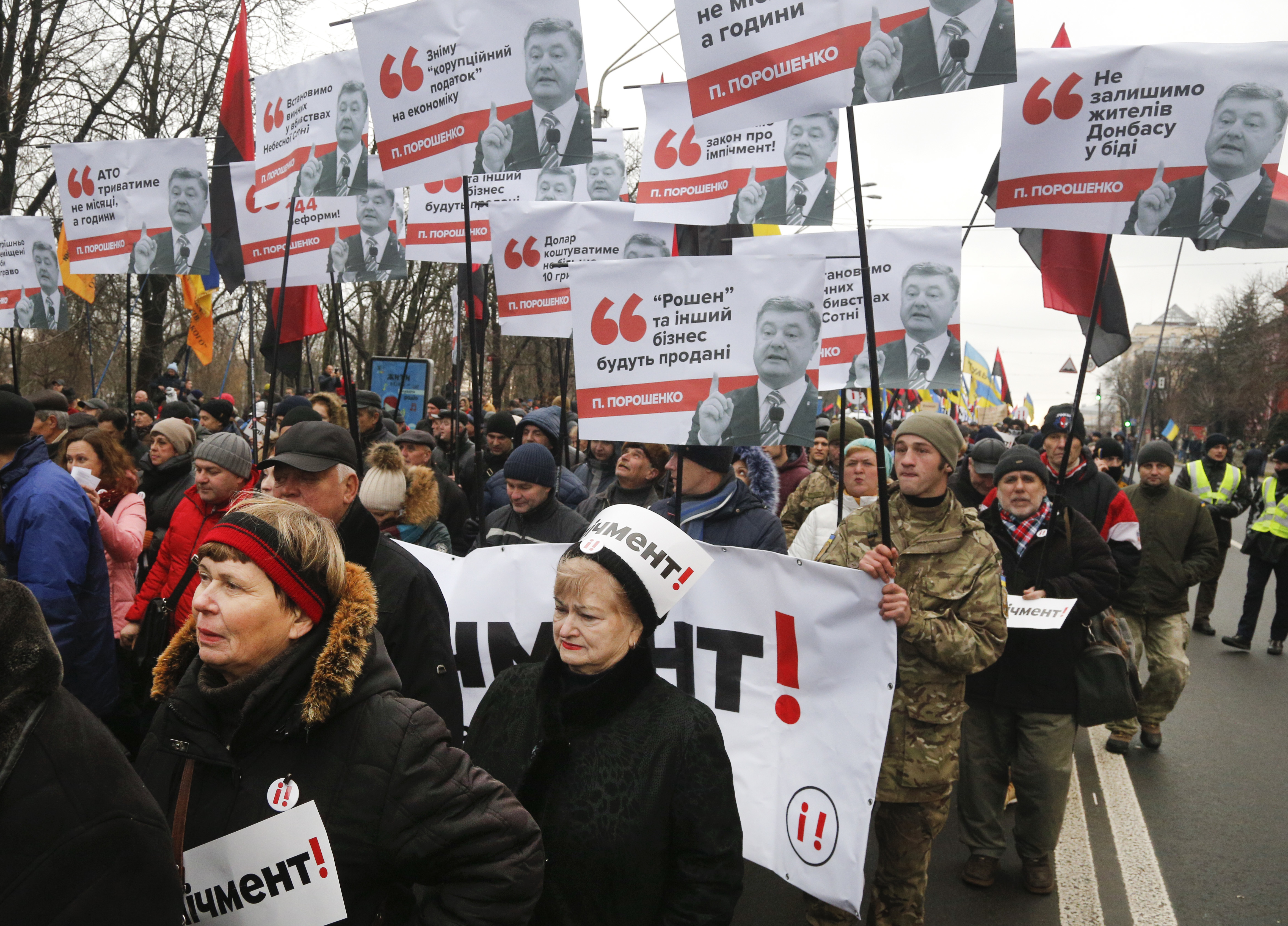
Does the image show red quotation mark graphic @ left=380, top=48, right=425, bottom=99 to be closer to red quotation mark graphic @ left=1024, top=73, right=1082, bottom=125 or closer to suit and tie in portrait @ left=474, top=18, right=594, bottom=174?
suit and tie in portrait @ left=474, top=18, right=594, bottom=174

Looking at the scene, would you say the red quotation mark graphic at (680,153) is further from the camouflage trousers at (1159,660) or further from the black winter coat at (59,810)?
the black winter coat at (59,810)

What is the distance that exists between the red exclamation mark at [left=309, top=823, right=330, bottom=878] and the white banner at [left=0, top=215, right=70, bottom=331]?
360 inches

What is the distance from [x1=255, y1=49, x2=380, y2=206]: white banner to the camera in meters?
6.24

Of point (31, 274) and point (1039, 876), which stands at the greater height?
point (31, 274)

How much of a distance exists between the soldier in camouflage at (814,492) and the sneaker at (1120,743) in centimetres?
242

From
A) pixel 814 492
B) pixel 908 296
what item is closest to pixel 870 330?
pixel 814 492

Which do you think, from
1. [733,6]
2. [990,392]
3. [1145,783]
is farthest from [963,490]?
[990,392]

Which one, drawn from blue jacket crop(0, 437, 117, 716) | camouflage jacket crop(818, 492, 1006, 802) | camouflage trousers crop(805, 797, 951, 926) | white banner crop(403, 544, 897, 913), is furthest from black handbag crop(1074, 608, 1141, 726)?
blue jacket crop(0, 437, 117, 716)

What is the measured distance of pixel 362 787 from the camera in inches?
73.3

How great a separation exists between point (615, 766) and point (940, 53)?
7.56ft

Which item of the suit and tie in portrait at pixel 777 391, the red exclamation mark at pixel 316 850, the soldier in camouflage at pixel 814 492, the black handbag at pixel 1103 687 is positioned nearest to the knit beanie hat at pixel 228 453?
the suit and tie in portrait at pixel 777 391

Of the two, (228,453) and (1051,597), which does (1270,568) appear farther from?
(228,453)

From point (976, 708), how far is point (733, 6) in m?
3.30

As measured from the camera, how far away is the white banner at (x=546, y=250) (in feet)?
20.3
